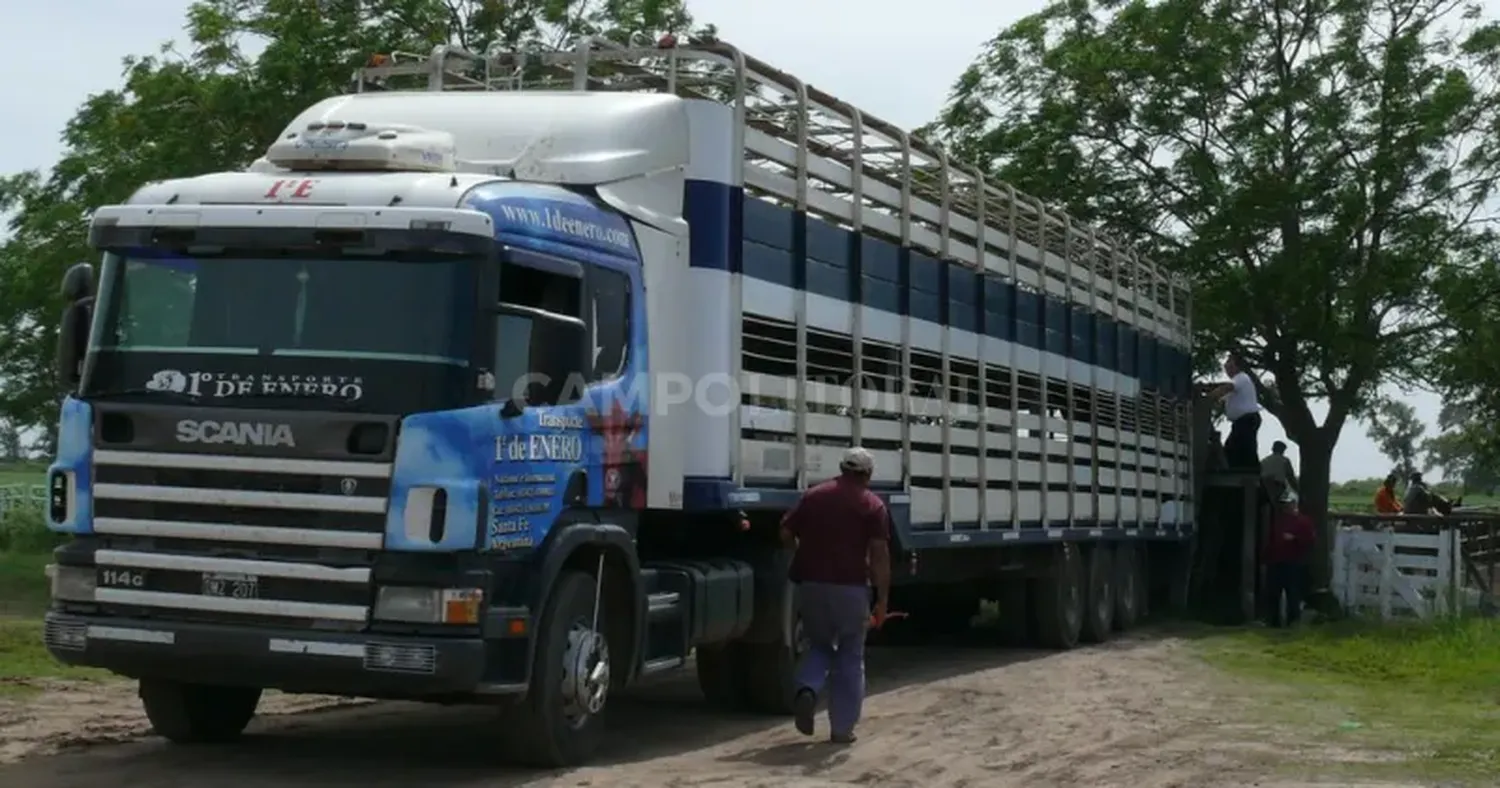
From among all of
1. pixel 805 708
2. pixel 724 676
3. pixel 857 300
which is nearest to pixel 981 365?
pixel 857 300

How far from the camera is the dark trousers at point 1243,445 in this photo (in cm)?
2280

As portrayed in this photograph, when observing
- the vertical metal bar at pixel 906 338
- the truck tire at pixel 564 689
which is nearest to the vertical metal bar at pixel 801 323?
the vertical metal bar at pixel 906 338

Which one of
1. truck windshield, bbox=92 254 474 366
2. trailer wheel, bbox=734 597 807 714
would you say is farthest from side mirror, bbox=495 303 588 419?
trailer wheel, bbox=734 597 807 714

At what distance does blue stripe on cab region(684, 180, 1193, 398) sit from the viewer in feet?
36.4

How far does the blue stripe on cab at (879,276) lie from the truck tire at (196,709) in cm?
339

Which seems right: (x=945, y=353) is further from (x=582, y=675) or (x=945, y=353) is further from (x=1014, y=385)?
(x=582, y=675)

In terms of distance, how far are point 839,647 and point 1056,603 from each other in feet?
23.0

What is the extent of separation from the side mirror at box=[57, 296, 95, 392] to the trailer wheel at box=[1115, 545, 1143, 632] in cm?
1240

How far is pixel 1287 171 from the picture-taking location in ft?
80.6

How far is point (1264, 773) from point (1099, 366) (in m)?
8.75

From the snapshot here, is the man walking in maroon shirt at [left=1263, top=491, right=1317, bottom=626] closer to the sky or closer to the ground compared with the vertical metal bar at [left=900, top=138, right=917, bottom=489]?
closer to the ground

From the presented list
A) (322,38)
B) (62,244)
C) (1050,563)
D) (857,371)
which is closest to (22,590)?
(62,244)

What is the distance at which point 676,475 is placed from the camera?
35.5 feet

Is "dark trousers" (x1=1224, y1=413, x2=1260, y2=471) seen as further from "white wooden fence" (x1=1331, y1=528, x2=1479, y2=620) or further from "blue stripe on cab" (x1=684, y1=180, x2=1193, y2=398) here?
"blue stripe on cab" (x1=684, y1=180, x2=1193, y2=398)
